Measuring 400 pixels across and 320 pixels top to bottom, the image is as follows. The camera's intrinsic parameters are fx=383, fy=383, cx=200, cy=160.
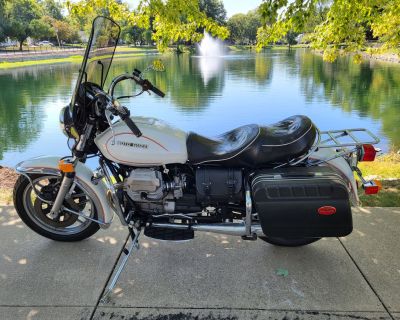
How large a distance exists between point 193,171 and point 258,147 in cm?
49

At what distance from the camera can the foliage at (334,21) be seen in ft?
14.1

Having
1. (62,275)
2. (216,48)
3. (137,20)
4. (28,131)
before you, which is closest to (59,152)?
(28,131)

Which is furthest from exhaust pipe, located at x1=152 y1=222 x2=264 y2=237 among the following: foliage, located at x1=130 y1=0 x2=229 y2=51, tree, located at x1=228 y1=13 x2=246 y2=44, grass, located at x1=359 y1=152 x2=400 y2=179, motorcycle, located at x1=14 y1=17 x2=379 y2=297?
tree, located at x1=228 y1=13 x2=246 y2=44

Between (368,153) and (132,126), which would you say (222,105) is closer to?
(368,153)

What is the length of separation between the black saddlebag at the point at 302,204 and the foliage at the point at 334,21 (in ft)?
7.38

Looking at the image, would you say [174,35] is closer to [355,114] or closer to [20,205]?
[20,205]

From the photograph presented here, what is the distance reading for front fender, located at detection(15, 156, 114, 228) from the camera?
2900 millimetres

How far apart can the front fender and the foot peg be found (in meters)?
0.39

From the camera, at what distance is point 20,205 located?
313 centimetres

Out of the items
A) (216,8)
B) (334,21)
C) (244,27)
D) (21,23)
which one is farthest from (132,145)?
(244,27)

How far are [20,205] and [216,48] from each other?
6081 centimetres

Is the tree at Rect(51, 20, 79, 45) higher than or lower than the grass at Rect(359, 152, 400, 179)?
higher

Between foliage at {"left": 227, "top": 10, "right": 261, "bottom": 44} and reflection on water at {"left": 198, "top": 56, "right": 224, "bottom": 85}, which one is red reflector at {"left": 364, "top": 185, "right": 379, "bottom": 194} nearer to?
reflection on water at {"left": 198, "top": 56, "right": 224, "bottom": 85}

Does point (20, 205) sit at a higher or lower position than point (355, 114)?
higher
